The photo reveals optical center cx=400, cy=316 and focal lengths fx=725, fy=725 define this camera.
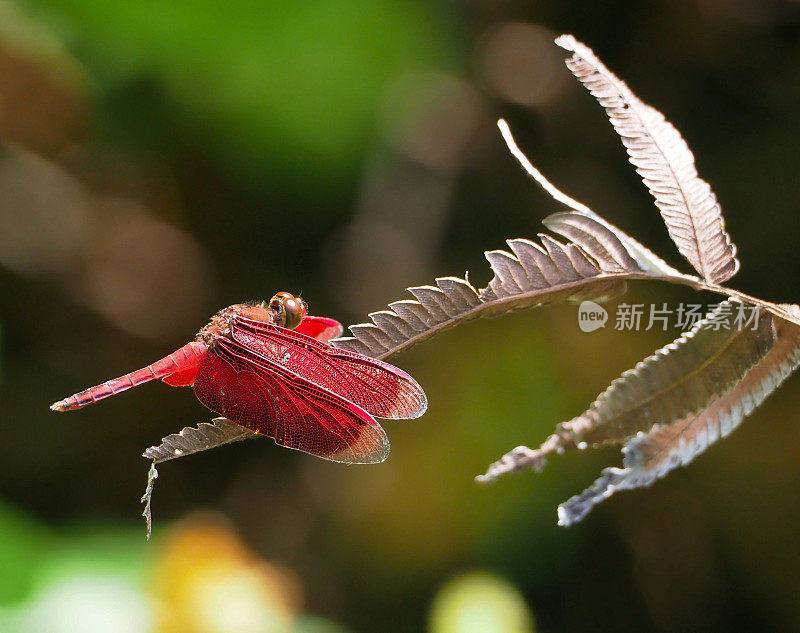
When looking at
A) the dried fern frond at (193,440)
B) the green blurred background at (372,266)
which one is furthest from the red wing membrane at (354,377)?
the green blurred background at (372,266)

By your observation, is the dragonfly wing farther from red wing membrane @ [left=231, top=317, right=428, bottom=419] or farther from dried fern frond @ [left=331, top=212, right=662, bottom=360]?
dried fern frond @ [left=331, top=212, right=662, bottom=360]

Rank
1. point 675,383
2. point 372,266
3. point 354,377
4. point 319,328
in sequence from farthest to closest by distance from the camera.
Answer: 1. point 372,266
2. point 319,328
3. point 354,377
4. point 675,383

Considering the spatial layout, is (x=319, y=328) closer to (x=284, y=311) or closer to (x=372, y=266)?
(x=284, y=311)

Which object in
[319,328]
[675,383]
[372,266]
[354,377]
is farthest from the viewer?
[372,266]

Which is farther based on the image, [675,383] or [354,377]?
[354,377]

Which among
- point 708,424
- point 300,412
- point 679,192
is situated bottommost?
point 300,412

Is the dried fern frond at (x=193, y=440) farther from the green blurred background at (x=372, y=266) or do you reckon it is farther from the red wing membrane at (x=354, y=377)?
the green blurred background at (x=372, y=266)

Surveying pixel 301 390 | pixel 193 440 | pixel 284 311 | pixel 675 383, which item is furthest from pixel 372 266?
pixel 675 383
